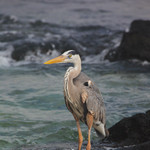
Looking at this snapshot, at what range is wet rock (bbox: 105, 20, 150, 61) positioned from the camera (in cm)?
1125

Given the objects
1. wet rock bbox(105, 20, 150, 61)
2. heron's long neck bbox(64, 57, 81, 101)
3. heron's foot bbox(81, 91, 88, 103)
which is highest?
heron's long neck bbox(64, 57, 81, 101)

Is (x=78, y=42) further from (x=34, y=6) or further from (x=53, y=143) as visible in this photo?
(x=53, y=143)

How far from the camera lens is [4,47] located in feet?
44.2

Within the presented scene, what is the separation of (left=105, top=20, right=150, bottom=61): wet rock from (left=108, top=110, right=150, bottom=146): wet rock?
6100mm

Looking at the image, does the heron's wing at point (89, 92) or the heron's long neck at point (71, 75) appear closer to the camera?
the heron's long neck at point (71, 75)

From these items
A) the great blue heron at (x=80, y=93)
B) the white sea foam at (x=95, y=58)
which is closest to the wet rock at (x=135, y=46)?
the white sea foam at (x=95, y=58)

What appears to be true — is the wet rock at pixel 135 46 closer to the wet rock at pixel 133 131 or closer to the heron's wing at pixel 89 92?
the wet rock at pixel 133 131

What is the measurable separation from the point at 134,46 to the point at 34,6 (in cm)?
1067

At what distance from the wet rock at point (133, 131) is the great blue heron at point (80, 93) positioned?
1.13ft

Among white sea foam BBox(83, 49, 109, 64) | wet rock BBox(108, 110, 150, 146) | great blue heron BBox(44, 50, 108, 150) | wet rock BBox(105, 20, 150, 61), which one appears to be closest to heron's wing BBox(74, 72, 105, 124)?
great blue heron BBox(44, 50, 108, 150)

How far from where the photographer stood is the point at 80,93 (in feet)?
16.6

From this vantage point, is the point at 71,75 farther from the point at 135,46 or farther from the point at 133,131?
the point at 135,46

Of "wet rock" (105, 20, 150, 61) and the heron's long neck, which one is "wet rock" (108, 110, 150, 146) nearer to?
the heron's long neck

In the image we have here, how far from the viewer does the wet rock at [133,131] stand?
5162mm
